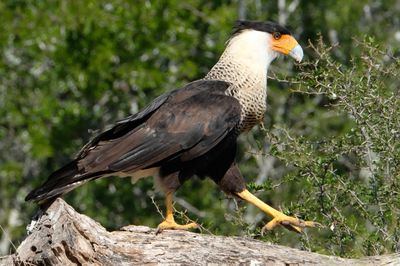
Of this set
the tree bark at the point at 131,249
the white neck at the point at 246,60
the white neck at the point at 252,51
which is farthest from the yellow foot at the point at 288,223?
the white neck at the point at 252,51

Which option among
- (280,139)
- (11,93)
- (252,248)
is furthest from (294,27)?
(252,248)

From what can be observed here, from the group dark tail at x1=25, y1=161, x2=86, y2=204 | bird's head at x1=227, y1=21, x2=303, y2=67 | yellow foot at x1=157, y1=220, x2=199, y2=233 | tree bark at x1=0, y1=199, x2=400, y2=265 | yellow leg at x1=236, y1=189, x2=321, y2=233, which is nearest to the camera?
tree bark at x1=0, y1=199, x2=400, y2=265

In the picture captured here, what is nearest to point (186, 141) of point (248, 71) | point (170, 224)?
point (170, 224)

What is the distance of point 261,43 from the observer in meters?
7.46

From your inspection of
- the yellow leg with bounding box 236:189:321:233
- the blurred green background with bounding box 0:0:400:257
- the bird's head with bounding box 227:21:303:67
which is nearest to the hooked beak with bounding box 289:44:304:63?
the bird's head with bounding box 227:21:303:67

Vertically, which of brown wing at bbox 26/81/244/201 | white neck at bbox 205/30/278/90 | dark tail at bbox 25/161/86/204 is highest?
white neck at bbox 205/30/278/90

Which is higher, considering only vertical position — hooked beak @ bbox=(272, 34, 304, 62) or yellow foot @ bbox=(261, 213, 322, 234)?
hooked beak @ bbox=(272, 34, 304, 62)

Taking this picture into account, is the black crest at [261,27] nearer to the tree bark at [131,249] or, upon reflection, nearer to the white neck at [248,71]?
the white neck at [248,71]

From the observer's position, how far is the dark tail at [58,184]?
6242 millimetres

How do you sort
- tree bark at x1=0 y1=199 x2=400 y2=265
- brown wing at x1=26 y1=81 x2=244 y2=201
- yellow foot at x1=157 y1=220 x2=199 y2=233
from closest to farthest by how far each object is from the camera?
tree bark at x1=0 y1=199 x2=400 y2=265
yellow foot at x1=157 y1=220 x2=199 y2=233
brown wing at x1=26 y1=81 x2=244 y2=201

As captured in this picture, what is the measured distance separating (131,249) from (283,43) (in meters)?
2.23

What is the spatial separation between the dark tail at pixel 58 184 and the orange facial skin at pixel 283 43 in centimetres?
173

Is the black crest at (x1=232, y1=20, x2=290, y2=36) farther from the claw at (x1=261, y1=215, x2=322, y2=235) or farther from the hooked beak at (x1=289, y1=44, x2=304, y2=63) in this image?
the claw at (x1=261, y1=215, x2=322, y2=235)

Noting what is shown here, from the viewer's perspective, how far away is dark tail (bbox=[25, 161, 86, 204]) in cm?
624
